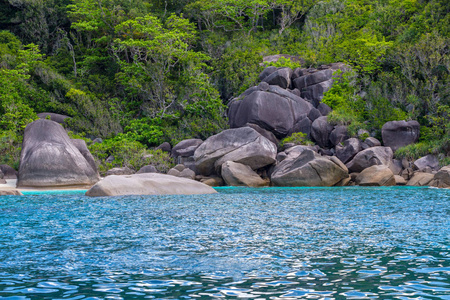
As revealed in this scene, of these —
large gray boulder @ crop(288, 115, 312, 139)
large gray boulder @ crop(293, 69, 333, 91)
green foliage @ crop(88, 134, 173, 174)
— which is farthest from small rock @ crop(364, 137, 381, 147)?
green foliage @ crop(88, 134, 173, 174)

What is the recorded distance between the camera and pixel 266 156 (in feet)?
89.2

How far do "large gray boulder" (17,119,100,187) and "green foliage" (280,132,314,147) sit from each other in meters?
14.0

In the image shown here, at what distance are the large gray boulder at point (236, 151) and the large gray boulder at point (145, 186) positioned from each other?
6895 mm

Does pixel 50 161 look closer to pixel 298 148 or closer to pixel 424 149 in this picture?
pixel 298 148

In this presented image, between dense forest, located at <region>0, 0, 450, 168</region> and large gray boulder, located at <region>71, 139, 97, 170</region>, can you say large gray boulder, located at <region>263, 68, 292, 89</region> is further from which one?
large gray boulder, located at <region>71, 139, 97, 170</region>

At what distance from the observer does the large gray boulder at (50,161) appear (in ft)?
74.6

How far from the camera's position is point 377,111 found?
31266 mm

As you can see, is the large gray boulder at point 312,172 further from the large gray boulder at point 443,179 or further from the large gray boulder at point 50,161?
the large gray boulder at point 50,161

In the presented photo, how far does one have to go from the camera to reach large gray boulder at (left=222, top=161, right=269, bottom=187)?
26125mm

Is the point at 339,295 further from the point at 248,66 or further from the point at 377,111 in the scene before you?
the point at 248,66

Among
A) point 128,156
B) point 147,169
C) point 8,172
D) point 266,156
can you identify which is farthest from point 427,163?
point 8,172

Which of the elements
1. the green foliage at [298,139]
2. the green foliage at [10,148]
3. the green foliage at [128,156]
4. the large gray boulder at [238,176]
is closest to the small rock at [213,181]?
the large gray boulder at [238,176]

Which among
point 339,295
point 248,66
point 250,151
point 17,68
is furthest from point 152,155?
point 339,295

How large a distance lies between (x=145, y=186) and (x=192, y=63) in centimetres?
2181
